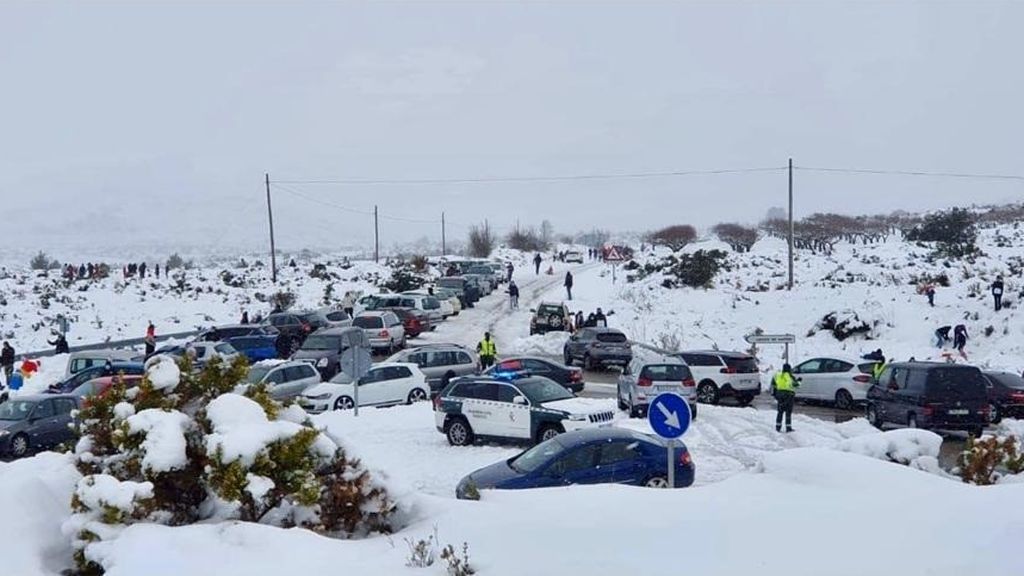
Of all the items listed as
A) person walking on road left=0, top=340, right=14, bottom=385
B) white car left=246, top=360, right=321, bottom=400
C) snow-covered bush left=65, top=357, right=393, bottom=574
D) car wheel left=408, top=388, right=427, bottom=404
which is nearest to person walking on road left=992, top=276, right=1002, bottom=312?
car wheel left=408, top=388, right=427, bottom=404

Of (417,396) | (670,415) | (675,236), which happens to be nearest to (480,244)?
(675,236)

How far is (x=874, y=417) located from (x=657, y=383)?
4.98 metres

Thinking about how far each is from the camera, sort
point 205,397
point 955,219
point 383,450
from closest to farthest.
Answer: point 205,397
point 383,450
point 955,219

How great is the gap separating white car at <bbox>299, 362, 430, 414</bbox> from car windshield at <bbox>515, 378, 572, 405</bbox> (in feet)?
19.2

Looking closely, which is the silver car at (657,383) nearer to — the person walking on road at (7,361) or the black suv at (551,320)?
the black suv at (551,320)

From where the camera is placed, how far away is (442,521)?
29.7ft

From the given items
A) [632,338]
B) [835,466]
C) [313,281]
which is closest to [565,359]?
[632,338]

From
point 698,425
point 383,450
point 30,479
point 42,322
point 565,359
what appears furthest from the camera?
point 42,322

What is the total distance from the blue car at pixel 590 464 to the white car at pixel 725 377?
1180 centimetres

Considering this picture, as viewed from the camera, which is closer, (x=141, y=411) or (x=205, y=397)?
(x=141, y=411)

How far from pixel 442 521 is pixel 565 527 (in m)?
1.27

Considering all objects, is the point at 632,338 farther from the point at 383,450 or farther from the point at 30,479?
the point at 30,479

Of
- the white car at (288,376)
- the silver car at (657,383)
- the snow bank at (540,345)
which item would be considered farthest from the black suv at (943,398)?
the snow bank at (540,345)

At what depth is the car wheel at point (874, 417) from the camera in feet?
67.9
